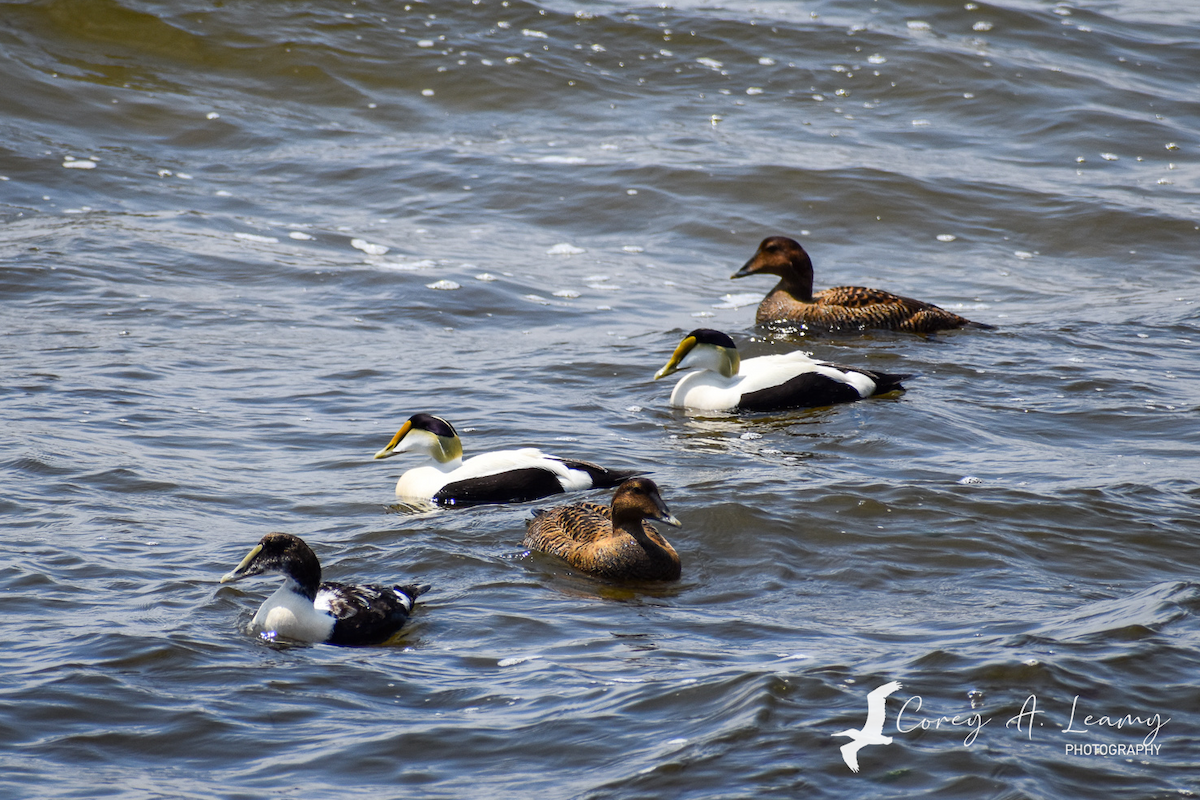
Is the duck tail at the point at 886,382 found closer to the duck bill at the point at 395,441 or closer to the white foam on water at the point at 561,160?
the duck bill at the point at 395,441

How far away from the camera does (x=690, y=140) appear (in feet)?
56.0

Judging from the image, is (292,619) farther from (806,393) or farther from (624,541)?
(806,393)

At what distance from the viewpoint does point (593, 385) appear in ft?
32.3

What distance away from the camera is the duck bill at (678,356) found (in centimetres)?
952

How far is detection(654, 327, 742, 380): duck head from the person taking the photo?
31.2ft

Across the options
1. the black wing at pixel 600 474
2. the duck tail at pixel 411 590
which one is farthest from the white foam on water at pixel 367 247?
the duck tail at pixel 411 590

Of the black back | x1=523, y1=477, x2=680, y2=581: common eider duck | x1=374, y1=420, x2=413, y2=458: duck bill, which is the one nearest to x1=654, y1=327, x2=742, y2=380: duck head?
the black back

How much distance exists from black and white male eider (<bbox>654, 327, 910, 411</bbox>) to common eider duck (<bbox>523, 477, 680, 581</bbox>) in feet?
9.62

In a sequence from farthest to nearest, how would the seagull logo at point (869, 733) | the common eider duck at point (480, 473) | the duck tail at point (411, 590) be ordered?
1. the common eider duck at point (480, 473)
2. the duck tail at point (411, 590)
3. the seagull logo at point (869, 733)

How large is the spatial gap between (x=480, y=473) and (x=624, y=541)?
1430 millimetres

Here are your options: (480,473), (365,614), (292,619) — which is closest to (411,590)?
(365,614)

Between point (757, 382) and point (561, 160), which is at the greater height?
point (561, 160)

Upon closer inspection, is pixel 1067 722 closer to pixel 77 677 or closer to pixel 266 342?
pixel 77 677

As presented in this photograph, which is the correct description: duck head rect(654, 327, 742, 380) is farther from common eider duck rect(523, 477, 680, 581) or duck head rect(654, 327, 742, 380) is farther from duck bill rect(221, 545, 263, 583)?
duck bill rect(221, 545, 263, 583)
